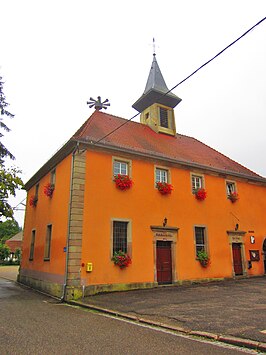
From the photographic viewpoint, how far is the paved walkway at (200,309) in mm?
6184

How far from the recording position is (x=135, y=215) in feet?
46.3

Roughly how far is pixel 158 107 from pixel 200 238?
10.1 metres

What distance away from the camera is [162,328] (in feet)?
22.4

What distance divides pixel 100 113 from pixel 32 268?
1015cm

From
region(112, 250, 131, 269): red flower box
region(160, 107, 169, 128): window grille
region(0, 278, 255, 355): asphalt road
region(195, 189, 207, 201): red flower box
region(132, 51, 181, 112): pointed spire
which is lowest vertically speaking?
region(0, 278, 255, 355): asphalt road

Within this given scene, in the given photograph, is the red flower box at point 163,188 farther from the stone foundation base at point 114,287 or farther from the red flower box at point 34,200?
the red flower box at point 34,200

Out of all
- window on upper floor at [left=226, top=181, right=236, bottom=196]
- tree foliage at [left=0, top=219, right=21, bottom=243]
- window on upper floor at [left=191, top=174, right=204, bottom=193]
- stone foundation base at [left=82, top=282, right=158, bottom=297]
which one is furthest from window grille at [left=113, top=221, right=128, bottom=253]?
tree foliage at [left=0, top=219, right=21, bottom=243]

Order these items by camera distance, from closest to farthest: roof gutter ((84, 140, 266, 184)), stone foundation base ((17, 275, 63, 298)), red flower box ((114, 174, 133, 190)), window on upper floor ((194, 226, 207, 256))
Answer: stone foundation base ((17, 275, 63, 298)), red flower box ((114, 174, 133, 190)), roof gutter ((84, 140, 266, 184)), window on upper floor ((194, 226, 207, 256))

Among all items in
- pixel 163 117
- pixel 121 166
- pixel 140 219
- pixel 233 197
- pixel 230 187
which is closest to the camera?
pixel 140 219

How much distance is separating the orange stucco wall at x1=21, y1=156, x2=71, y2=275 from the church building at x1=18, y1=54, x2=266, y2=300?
49 millimetres

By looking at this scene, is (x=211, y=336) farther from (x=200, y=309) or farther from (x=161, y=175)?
(x=161, y=175)

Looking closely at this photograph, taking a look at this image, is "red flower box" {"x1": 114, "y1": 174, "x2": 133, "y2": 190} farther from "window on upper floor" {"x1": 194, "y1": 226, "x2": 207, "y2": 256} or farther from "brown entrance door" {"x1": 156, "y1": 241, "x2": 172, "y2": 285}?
"window on upper floor" {"x1": 194, "y1": 226, "x2": 207, "y2": 256}

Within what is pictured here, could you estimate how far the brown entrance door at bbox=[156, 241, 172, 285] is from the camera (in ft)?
46.9

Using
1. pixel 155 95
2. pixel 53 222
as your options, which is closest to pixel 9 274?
pixel 53 222
